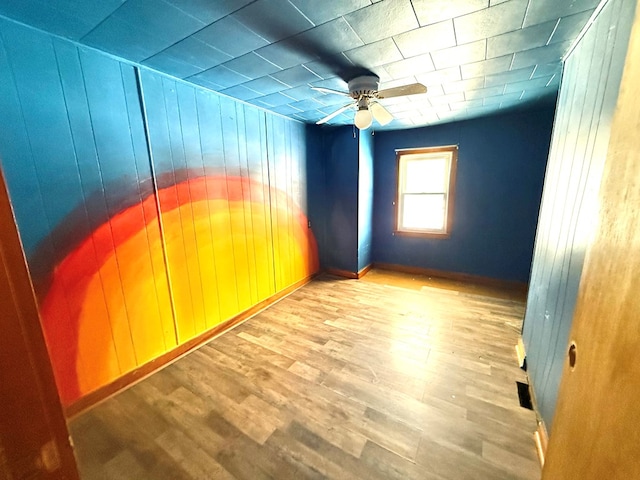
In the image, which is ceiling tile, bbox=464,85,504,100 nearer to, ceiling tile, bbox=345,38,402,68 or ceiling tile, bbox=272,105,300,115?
ceiling tile, bbox=345,38,402,68

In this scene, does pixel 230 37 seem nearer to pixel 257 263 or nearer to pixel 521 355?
pixel 257 263

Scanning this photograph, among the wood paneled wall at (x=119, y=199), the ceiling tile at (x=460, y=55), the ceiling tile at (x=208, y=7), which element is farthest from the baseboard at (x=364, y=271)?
the ceiling tile at (x=208, y=7)

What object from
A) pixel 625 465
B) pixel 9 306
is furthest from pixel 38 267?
pixel 625 465

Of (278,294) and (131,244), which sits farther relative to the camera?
(278,294)

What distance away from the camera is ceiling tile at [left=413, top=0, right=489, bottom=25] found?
1.29 m

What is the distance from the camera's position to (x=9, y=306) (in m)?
0.41

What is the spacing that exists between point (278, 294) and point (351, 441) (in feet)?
7.17

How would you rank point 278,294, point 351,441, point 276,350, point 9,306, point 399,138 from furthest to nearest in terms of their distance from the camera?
point 399,138 < point 278,294 < point 276,350 < point 351,441 < point 9,306

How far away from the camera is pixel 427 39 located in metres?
1.61

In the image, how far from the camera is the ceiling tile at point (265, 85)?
216 cm

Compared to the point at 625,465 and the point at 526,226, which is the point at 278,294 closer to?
the point at 625,465

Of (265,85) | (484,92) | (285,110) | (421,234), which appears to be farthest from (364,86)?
(421,234)

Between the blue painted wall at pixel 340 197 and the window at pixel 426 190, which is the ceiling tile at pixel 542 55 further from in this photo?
the blue painted wall at pixel 340 197

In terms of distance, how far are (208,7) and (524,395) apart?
3.20 metres
